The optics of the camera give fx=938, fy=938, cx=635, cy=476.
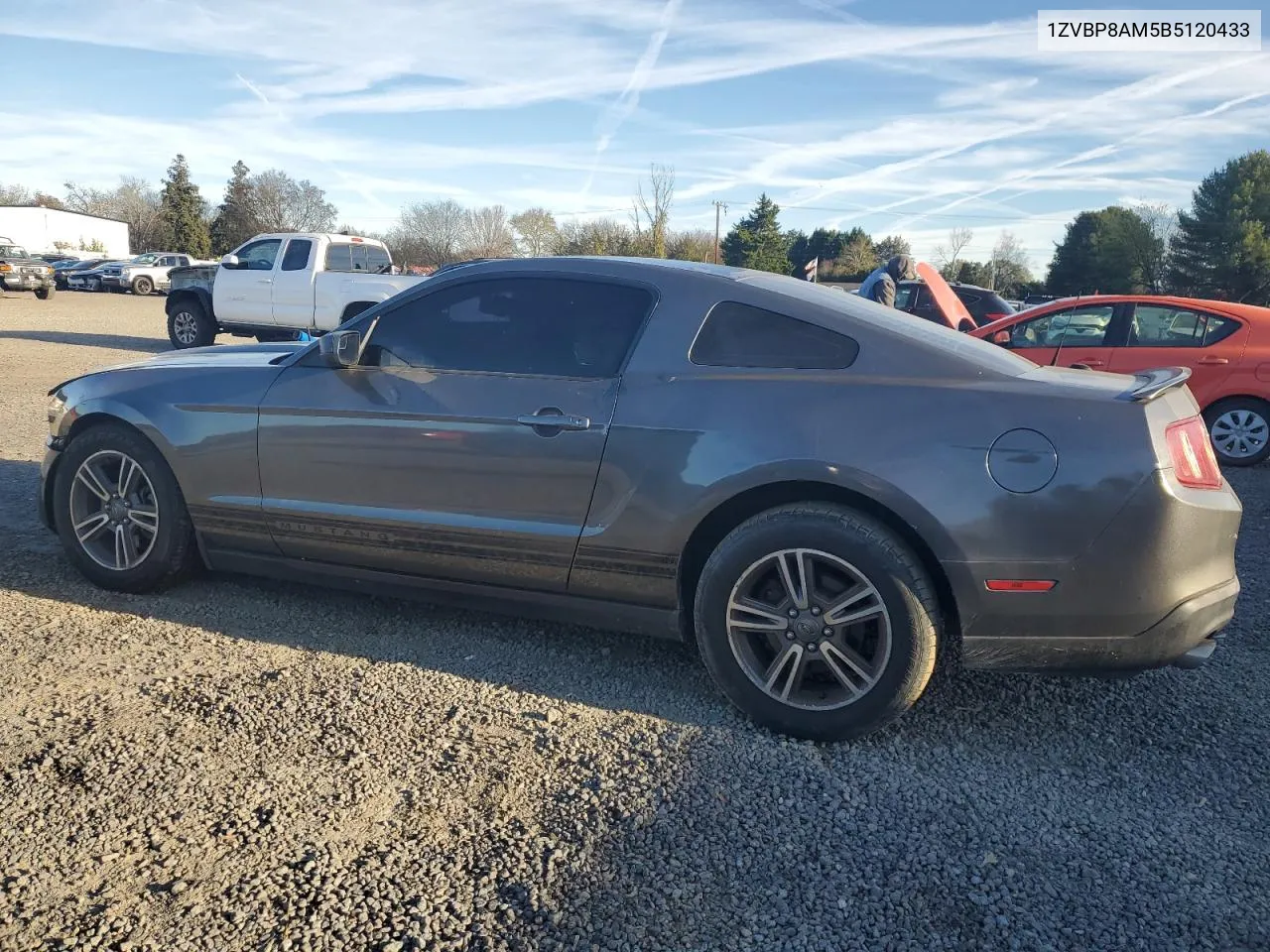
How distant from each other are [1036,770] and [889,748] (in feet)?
1.48

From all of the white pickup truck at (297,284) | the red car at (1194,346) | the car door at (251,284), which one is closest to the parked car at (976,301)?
the red car at (1194,346)

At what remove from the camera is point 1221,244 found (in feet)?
153

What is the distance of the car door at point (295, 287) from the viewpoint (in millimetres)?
14234

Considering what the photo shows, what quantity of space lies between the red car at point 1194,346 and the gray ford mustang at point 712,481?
231 inches

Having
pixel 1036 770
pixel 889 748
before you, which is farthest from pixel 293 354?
pixel 1036 770

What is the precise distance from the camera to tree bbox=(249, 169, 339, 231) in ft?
235

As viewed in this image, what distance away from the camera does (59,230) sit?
256ft

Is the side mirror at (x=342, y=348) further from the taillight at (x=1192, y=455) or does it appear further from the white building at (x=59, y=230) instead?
the white building at (x=59, y=230)

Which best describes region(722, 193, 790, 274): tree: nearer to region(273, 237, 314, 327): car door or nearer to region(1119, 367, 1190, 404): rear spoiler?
region(273, 237, 314, 327): car door

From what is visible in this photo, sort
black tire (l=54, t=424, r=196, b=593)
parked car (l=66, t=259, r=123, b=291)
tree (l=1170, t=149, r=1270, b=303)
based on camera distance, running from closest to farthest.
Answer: black tire (l=54, t=424, r=196, b=593) < parked car (l=66, t=259, r=123, b=291) < tree (l=1170, t=149, r=1270, b=303)

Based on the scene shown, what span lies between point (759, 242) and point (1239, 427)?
47.0 m

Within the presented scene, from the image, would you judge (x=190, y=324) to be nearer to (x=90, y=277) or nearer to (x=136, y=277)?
(x=136, y=277)

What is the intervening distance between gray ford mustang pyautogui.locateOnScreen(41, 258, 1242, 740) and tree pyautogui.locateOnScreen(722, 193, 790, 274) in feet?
160

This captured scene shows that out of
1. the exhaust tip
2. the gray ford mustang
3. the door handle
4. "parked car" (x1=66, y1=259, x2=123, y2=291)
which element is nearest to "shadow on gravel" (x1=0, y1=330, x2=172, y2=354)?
the gray ford mustang
